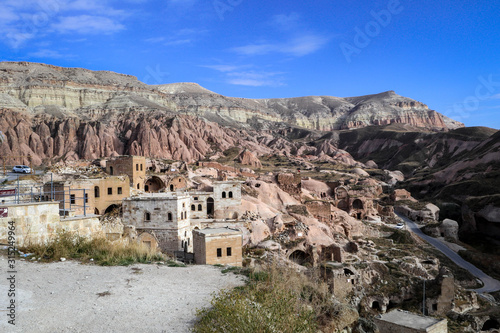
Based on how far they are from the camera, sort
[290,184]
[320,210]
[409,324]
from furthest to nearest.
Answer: [290,184] < [320,210] < [409,324]

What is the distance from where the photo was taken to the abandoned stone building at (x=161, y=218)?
84.5ft

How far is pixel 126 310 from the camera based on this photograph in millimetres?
6914

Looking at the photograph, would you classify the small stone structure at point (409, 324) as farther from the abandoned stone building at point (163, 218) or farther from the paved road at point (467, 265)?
the paved road at point (467, 265)

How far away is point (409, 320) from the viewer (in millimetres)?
15297

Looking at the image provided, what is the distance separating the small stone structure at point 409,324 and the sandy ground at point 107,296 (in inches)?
355

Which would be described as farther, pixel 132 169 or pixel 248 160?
pixel 248 160

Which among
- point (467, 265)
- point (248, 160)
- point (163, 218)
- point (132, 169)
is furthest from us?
point (248, 160)

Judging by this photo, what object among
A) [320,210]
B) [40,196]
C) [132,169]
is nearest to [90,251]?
[40,196]

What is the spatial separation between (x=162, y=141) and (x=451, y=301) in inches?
2700

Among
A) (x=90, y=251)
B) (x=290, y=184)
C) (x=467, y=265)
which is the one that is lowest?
(x=467, y=265)

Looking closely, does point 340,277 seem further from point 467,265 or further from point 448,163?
point 448,163

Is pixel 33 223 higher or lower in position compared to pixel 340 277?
higher

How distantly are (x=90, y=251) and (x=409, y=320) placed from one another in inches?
494

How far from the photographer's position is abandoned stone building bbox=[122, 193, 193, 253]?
84.5 feet
